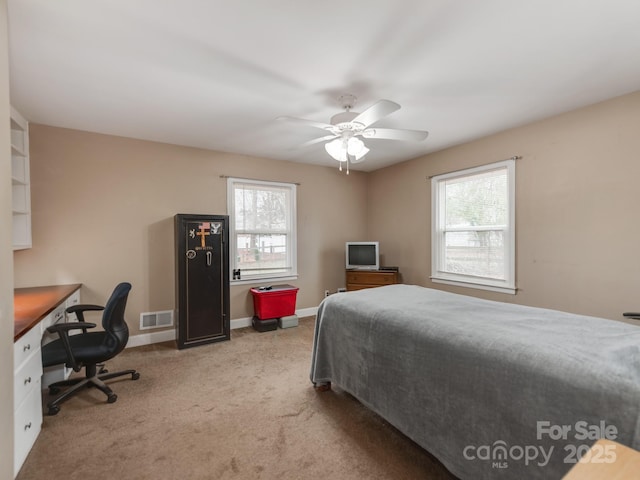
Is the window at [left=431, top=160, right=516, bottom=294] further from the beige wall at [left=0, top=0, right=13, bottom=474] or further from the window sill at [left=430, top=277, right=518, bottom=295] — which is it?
the beige wall at [left=0, top=0, right=13, bottom=474]

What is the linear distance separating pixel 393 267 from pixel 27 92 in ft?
15.6

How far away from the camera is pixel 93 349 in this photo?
240 centimetres

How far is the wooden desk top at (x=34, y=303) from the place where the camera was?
1.84 meters

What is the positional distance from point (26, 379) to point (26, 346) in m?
0.20

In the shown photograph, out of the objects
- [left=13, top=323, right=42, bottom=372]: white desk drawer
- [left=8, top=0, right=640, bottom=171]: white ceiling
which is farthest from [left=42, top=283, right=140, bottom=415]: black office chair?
[left=8, top=0, right=640, bottom=171]: white ceiling

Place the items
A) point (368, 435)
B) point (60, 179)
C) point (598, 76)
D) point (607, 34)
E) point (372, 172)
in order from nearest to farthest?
point (607, 34), point (368, 435), point (598, 76), point (60, 179), point (372, 172)

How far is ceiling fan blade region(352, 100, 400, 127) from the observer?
2.01m

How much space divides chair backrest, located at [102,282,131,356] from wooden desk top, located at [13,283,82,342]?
376mm

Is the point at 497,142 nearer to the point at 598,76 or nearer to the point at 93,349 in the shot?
the point at 598,76

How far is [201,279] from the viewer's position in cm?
365

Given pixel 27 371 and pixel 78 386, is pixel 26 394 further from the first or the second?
pixel 78 386

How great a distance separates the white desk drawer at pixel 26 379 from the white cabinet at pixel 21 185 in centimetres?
150

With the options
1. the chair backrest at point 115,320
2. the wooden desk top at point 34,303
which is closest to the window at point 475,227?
the chair backrest at point 115,320

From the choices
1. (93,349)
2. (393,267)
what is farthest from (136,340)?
(393,267)
